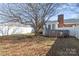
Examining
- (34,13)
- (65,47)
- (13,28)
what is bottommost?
(65,47)

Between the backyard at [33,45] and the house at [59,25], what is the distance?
0.29 ft

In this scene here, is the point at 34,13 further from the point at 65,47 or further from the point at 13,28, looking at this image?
the point at 65,47

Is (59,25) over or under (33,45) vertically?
over

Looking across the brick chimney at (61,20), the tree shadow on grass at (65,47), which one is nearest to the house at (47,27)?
the brick chimney at (61,20)

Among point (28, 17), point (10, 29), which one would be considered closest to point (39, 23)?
point (28, 17)

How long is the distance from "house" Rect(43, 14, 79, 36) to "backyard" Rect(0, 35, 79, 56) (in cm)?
9

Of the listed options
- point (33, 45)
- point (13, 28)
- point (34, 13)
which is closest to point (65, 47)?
point (33, 45)

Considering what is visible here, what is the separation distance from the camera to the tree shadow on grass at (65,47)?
3.52 meters

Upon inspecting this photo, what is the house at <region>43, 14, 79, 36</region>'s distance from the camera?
3.51 m

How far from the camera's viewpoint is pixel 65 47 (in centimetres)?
354

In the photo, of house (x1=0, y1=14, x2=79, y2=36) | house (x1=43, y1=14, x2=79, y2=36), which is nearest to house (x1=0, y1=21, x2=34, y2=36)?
house (x1=0, y1=14, x2=79, y2=36)

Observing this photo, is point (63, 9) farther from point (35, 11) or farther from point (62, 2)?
point (35, 11)

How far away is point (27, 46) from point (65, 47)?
50cm

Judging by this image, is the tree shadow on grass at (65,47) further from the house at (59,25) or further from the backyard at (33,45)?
the house at (59,25)
